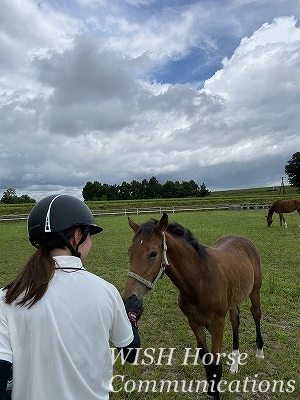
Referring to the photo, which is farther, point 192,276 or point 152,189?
point 152,189

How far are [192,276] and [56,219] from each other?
202cm

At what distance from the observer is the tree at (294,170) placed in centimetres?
7618

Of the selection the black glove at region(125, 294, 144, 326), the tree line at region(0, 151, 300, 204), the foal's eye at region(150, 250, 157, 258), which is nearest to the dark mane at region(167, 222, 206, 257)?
the foal's eye at region(150, 250, 157, 258)

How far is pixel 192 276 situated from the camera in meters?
3.26

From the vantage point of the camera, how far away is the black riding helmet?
1.58 m

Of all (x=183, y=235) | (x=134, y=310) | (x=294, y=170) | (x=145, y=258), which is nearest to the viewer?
(x=134, y=310)

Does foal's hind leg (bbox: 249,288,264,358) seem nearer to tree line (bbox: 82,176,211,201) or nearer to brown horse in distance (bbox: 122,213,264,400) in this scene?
brown horse in distance (bbox: 122,213,264,400)

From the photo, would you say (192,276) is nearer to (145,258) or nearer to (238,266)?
(145,258)

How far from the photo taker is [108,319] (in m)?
1.39

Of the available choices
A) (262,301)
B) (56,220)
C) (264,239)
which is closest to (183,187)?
(264,239)

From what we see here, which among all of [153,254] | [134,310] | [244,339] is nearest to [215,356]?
[153,254]

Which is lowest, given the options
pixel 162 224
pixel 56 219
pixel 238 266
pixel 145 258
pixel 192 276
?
pixel 238 266

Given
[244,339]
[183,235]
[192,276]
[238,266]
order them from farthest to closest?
[244,339] < [238,266] < [183,235] < [192,276]

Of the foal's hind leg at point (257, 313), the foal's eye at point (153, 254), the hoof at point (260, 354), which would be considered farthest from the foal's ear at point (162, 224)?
the hoof at point (260, 354)
